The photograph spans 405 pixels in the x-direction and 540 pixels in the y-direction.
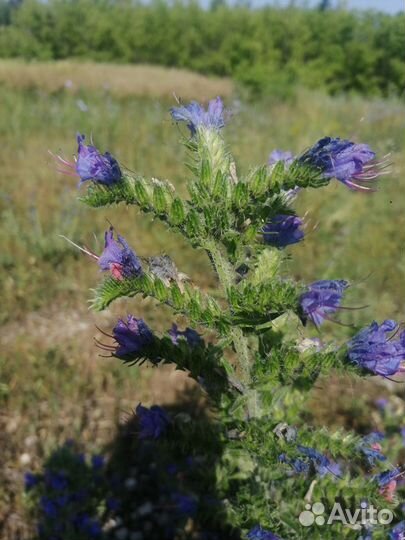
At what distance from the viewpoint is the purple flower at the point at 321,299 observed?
1.29m

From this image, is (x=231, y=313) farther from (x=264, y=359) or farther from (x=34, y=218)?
(x=34, y=218)

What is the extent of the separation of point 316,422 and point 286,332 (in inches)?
72.9

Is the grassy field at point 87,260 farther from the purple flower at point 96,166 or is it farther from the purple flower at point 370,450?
the purple flower at point 370,450

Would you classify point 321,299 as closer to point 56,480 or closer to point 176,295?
point 176,295

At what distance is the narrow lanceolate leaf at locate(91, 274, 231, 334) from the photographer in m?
1.32

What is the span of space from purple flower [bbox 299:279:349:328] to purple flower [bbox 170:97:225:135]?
496mm

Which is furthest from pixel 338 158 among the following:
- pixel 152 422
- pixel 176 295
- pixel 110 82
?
pixel 110 82

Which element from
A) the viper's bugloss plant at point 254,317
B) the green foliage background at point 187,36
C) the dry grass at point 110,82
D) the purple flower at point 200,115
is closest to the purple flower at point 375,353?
the viper's bugloss plant at point 254,317

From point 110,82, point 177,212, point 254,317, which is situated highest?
point 177,212

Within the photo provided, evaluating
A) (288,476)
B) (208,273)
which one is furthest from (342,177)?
(208,273)

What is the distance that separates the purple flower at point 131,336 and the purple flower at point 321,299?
0.44 meters

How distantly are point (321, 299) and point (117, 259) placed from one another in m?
0.48

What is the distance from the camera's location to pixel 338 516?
1637mm

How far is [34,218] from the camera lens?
519 centimetres
